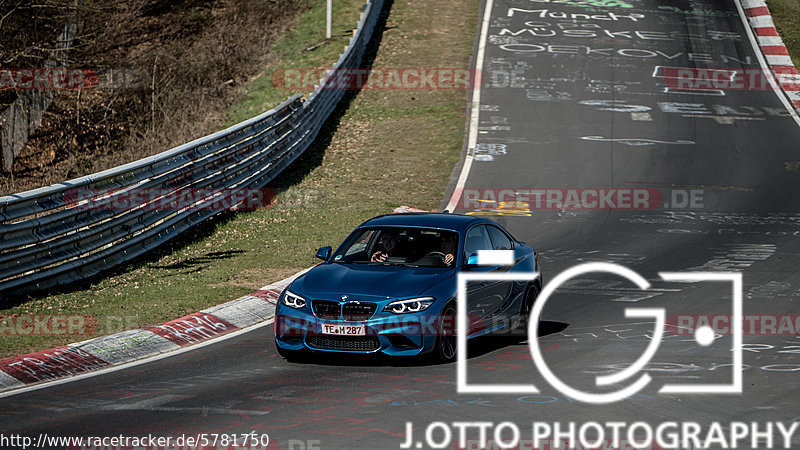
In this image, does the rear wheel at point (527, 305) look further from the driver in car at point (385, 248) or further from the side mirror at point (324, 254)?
the side mirror at point (324, 254)

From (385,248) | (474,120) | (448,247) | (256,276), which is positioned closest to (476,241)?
(448,247)

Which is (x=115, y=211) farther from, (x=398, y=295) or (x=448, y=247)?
(x=398, y=295)

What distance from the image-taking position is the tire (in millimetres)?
10023

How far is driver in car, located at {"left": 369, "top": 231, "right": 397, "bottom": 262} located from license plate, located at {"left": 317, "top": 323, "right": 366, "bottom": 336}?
1538 millimetres

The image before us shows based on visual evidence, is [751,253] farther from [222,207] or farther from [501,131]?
[501,131]

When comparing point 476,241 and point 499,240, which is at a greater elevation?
point 476,241

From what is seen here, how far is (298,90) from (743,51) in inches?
685

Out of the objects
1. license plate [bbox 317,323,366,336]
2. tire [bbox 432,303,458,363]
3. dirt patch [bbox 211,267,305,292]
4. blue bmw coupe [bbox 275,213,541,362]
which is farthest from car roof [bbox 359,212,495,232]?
dirt patch [bbox 211,267,305,292]

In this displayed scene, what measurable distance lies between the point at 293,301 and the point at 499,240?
2986 mm

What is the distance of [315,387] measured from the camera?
9.01 m

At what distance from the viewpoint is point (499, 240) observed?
40.0ft

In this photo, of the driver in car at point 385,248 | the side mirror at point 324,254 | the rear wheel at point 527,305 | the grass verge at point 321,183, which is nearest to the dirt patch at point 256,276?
the grass verge at point 321,183

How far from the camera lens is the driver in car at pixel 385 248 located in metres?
11.3

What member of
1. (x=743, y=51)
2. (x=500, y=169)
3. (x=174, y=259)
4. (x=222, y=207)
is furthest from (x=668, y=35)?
(x=174, y=259)
